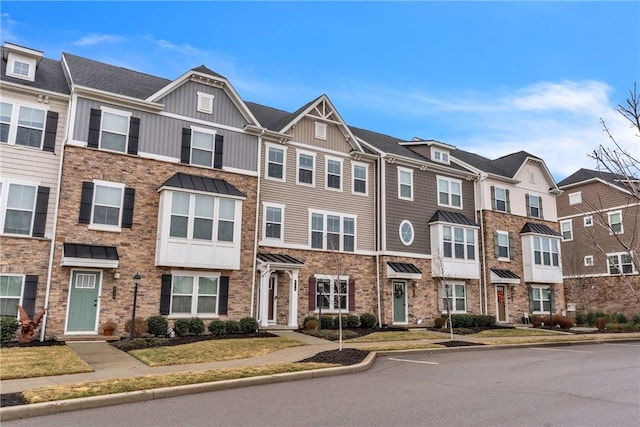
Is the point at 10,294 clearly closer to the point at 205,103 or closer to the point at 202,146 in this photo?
the point at 202,146

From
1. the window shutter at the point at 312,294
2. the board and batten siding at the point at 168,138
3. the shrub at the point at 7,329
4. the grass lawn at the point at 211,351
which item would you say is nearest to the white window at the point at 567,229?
the window shutter at the point at 312,294

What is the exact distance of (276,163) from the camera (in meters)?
21.5

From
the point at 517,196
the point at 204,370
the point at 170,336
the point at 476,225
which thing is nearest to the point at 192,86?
the point at 170,336

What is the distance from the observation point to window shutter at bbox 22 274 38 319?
1535cm

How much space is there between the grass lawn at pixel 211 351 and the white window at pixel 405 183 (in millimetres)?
11313

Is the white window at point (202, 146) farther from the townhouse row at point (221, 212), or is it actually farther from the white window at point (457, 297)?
the white window at point (457, 297)

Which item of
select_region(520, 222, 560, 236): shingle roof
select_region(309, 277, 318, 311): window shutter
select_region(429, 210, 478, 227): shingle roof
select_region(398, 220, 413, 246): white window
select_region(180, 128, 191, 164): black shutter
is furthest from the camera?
select_region(520, 222, 560, 236): shingle roof

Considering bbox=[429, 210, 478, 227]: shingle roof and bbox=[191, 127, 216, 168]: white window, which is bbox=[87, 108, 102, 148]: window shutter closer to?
bbox=[191, 127, 216, 168]: white window

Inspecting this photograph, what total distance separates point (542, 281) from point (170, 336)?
853 inches

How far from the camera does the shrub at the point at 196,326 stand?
56.9ft

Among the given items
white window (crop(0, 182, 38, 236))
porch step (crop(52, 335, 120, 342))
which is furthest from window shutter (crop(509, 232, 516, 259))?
white window (crop(0, 182, 38, 236))

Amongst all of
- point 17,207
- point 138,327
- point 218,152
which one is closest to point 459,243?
point 218,152

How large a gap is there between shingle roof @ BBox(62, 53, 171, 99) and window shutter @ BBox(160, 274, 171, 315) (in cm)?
709

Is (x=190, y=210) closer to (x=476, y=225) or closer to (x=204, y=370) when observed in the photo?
(x=204, y=370)
